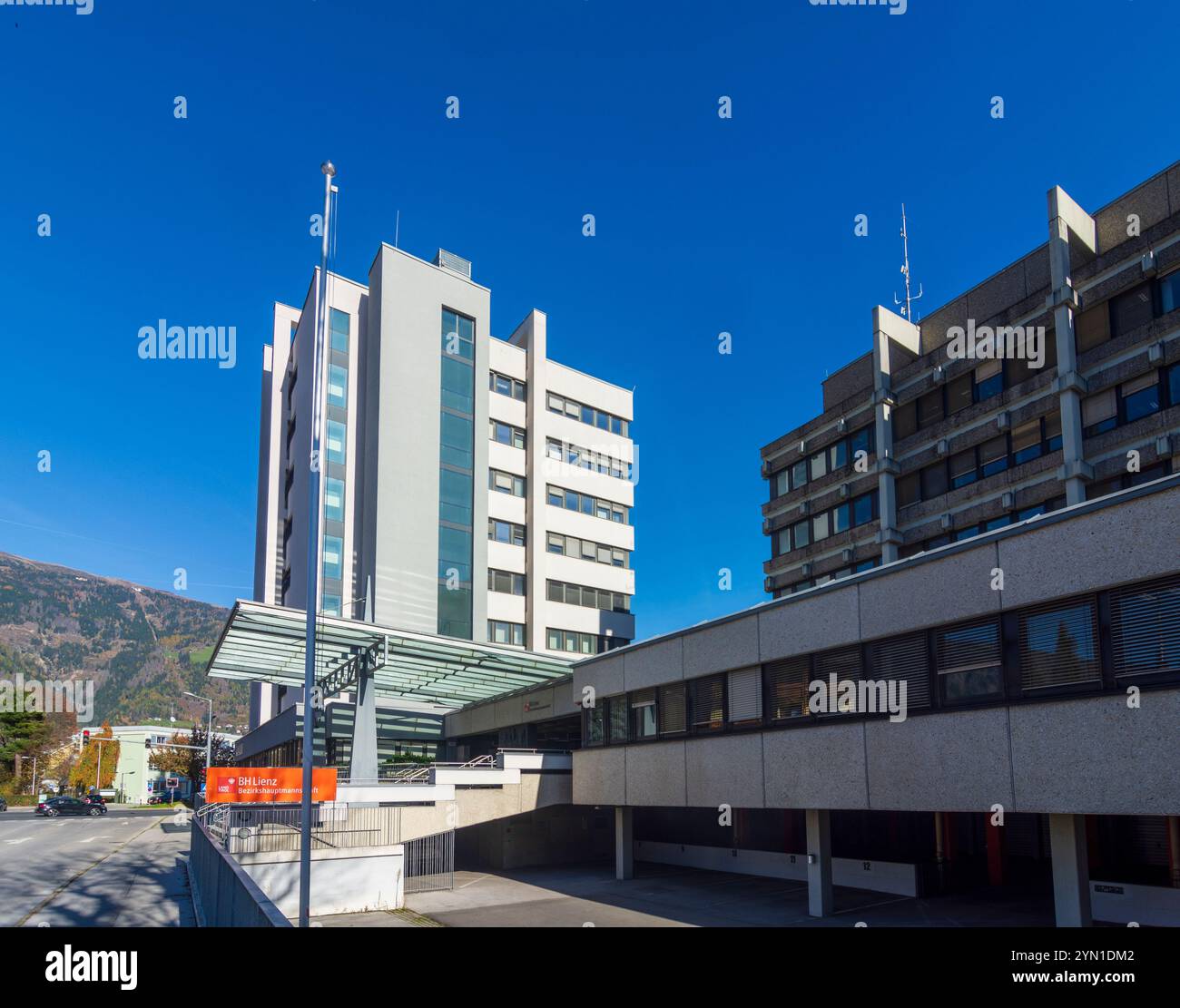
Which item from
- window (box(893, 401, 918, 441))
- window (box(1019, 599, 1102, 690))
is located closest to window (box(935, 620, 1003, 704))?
window (box(1019, 599, 1102, 690))

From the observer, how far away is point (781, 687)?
21.9 m

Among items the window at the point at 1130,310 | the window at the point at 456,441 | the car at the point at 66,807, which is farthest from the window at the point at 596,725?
the car at the point at 66,807

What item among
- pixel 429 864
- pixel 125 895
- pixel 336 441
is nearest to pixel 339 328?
pixel 336 441

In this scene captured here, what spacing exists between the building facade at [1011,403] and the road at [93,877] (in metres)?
28.5

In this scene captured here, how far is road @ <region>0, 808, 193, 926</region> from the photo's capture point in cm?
1927

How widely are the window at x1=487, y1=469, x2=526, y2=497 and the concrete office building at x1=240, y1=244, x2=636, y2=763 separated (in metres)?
0.07

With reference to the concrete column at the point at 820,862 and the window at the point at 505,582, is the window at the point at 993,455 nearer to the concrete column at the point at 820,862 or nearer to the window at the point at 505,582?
the concrete column at the point at 820,862

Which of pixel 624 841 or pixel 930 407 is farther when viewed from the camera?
pixel 930 407

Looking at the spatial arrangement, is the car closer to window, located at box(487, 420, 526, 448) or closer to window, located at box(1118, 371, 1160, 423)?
window, located at box(487, 420, 526, 448)

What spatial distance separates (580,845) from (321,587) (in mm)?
19143

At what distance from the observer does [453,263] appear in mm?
57562

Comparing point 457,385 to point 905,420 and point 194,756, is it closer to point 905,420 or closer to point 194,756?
point 905,420

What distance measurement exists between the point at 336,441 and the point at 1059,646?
4140 cm
